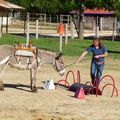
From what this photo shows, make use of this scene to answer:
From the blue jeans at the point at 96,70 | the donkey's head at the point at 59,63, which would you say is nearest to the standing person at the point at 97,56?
the blue jeans at the point at 96,70

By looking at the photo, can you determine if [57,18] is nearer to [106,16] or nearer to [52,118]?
[106,16]

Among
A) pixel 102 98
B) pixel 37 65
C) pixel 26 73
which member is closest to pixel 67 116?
pixel 102 98

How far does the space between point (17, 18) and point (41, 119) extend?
79.3 metres

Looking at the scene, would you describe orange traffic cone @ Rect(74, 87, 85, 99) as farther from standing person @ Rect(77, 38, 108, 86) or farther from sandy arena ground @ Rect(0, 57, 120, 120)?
standing person @ Rect(77, 38, 108, 86)

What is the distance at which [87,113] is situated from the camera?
11617 millimetres

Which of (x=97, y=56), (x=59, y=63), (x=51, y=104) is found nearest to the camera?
(x=51, y=104)

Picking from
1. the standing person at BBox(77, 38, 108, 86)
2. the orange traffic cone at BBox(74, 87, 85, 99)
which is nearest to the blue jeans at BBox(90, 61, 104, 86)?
the standing person at BBox(77, 38, 108, 86)

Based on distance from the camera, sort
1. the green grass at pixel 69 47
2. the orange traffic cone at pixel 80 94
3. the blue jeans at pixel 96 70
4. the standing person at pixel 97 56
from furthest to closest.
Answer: the green grass at pixel 69 47 → the blue jeans at pixel 96 70 → the standing person at pixel 97 56 → the orange traffic cone at pixel 80 94

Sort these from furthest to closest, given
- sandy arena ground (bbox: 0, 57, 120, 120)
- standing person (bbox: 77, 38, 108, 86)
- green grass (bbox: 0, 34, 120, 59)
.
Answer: green grass (bbox: 0, 34, 120, 59) → standing person (bbox: 77, 38, 108, 86) → sandy arena ground (bbox: 0, 57, 120, 120)

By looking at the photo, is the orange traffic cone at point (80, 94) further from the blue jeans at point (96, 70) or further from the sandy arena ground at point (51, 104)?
the blue jeans at point (96, 70)

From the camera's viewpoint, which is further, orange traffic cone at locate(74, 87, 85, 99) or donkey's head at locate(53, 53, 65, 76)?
donkey's head at locate(53, 53, 65, 76)

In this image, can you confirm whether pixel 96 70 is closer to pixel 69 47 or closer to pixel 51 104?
pixel 51 104

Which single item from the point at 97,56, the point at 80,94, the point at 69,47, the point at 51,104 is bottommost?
the point at 51,104

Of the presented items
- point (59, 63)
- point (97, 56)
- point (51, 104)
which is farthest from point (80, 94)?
point (59, 63)
